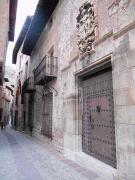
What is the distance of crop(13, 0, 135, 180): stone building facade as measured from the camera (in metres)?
3.04

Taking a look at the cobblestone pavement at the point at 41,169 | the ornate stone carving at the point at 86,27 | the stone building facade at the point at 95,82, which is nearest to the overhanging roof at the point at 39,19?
the stone building facade at the point at 95,82

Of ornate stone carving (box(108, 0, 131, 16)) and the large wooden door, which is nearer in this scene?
ornate stone carving (box(108, 0, 131, 16))

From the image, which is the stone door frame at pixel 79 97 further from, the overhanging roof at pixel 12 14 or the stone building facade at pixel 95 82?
the overhanging roof at pixel 12 14

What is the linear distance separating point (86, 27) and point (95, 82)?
1416 mm

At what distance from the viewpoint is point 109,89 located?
3.94 meters

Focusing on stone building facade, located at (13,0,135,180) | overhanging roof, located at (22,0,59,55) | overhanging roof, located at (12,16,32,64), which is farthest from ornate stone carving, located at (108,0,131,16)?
overhanging roof, located at (12,16,32,64)

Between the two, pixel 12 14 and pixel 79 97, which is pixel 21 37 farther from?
pixel 79 97

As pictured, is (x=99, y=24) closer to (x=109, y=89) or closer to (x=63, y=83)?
(x=109, y=89)

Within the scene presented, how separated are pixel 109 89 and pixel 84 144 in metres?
1.71

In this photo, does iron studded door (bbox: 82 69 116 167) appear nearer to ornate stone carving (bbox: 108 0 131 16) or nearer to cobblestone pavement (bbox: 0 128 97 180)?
cobblestone pavement (bbox: 0 128 97 180)

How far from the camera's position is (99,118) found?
420 centimetres

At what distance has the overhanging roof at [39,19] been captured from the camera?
7916 mm

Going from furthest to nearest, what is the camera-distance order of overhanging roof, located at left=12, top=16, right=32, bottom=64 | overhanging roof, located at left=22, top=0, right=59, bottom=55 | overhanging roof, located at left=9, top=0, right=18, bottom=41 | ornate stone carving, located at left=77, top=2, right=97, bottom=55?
overhanging roof, located at left=12, top=16, right=32, bottom=64 → overhanging roof, located at left=9, top=0, right=18, bottom=41 → overhanging roof, located at left=22, top=0, right=59, bottom=55 → ornate stone carving, located at left=77, top=2, right=97, bottom=55

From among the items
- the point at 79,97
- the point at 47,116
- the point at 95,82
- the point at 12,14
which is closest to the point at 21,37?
the point at 12,14
